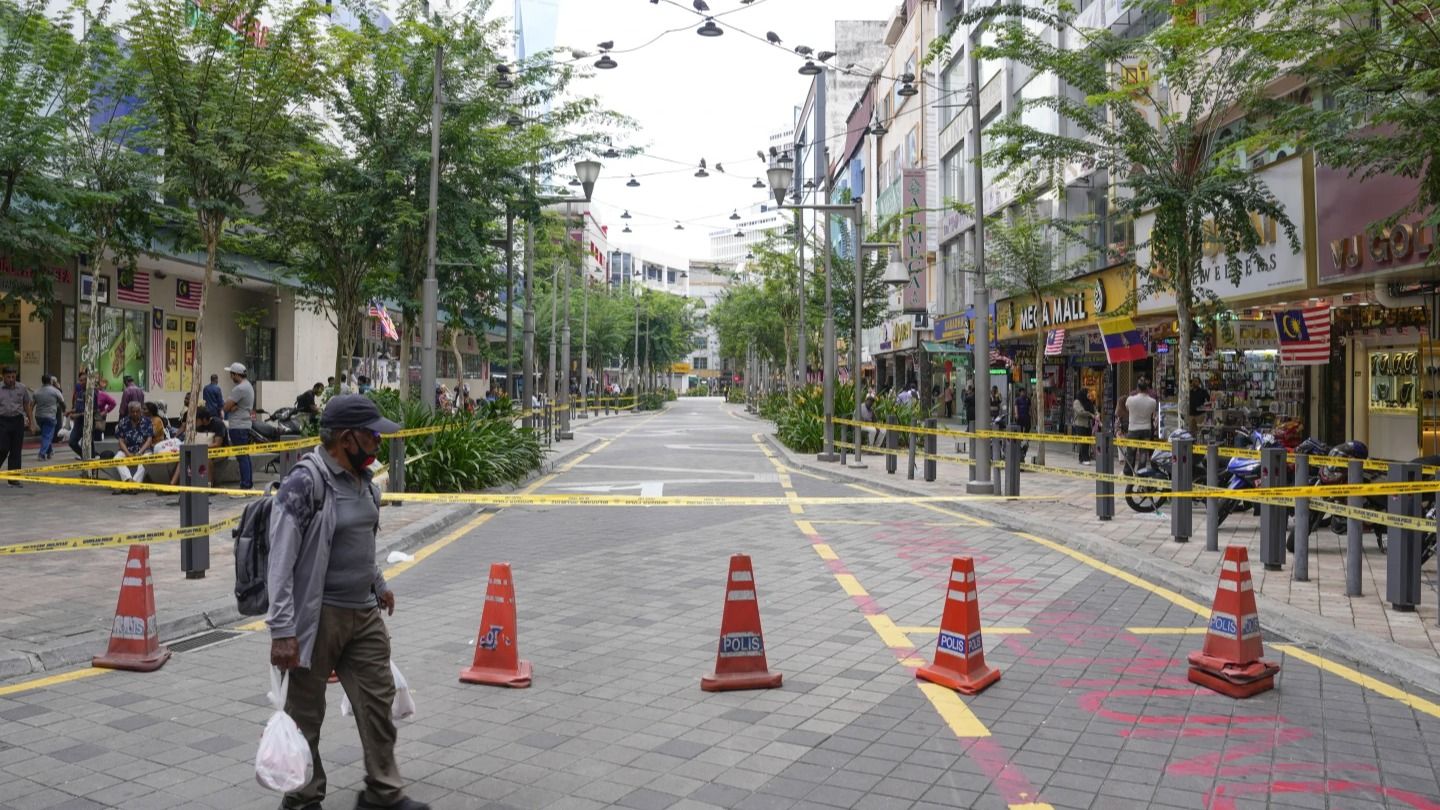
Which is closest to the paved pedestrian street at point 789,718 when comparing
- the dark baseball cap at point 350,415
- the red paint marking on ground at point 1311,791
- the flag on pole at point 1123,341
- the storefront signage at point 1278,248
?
the red paint marking on ground at point 1311,791

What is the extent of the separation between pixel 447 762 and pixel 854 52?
73209 millimetres

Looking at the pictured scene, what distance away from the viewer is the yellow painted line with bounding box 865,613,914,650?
7.18 meters

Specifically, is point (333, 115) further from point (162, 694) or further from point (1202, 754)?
point (1202, 754)

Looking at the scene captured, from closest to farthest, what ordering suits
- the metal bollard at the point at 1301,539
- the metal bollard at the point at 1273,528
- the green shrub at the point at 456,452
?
the metal bollard at the point at 1301,539
the metal bollard at the point at 1273,528
the green shrub at the point at 456,452

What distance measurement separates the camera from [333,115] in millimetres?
20422

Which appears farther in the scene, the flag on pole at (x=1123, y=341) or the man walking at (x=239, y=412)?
the flag on pole at (x=1123, y=341)

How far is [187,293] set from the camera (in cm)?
3092

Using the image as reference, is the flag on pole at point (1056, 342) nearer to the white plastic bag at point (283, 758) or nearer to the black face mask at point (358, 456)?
the black face mask at point (358, 456)

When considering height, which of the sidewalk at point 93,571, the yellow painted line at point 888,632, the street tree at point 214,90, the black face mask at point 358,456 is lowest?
the yellow painted line at point 888,632

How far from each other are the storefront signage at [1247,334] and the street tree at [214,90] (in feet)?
52.2

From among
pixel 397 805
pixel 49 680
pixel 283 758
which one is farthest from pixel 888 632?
pixel 49 680

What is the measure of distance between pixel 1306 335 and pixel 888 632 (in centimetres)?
1251

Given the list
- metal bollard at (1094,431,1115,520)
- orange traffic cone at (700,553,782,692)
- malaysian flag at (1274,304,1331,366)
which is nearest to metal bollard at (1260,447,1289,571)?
metal bollard at (1094,431,1115,520)

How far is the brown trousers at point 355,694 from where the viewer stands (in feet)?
13.9
